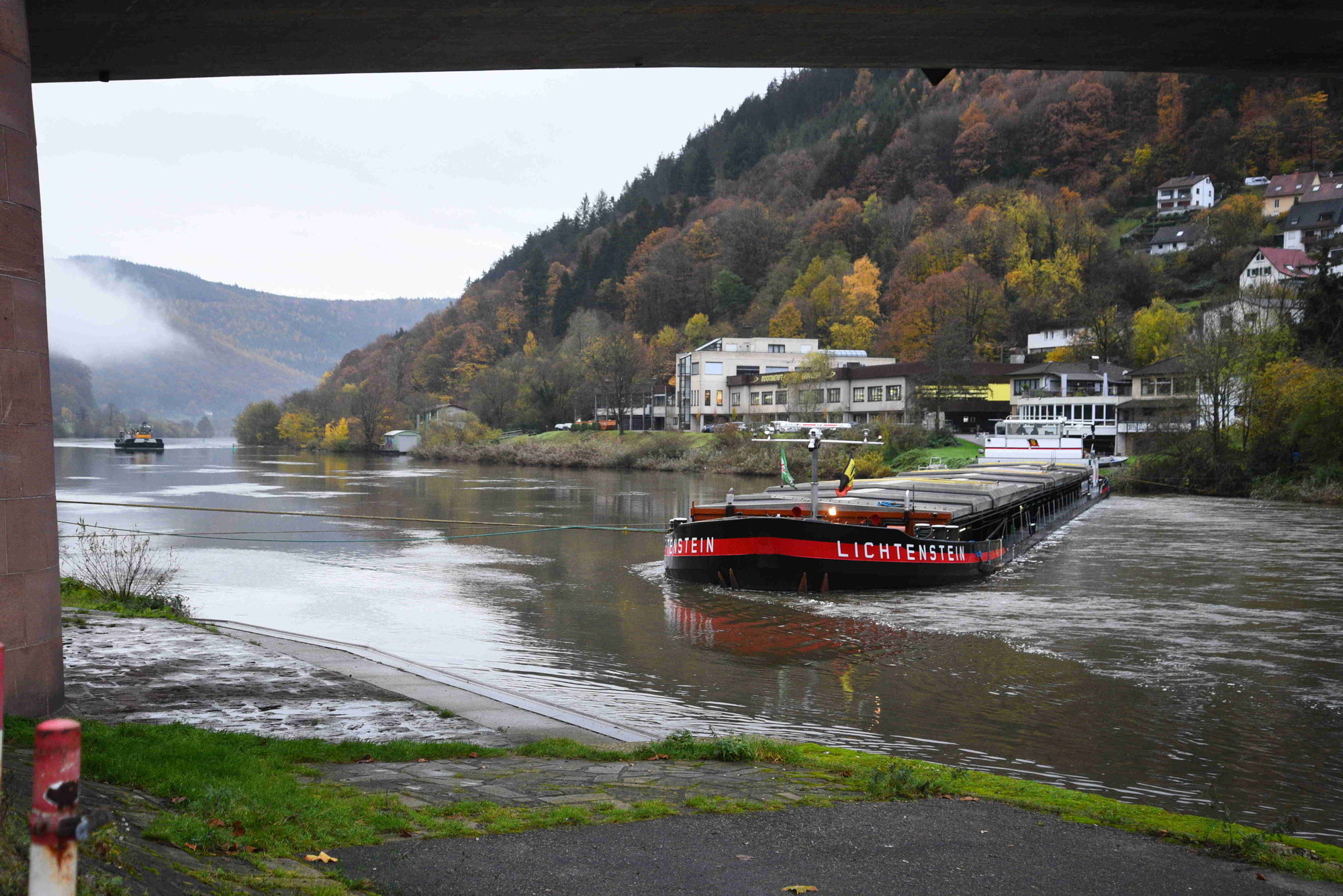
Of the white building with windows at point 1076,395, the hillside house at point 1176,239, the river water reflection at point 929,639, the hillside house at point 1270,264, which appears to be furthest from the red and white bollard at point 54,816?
the hillside house at point 1176,239

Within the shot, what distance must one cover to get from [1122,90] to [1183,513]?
137 metres

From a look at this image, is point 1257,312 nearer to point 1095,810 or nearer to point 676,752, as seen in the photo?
point 1095,810

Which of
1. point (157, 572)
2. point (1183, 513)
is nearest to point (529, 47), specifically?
point (157, 572)

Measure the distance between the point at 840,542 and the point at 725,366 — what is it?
89.8 m

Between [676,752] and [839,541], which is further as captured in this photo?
[839,541]

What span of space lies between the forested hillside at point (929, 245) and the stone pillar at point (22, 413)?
8401 centimetres

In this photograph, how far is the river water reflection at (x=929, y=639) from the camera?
487 inches

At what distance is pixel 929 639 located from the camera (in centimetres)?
1939

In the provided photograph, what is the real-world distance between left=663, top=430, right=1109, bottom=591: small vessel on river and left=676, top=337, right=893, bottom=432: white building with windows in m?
79.8

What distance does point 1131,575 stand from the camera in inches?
1108

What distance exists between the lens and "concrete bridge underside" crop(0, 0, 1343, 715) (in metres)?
9.05

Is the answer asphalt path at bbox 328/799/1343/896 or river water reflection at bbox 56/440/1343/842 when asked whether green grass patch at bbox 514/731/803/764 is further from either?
river water reflection at bbox 56/440/1343/842

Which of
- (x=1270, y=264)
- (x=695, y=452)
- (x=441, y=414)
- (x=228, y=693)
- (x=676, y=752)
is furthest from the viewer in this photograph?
(x=441, y=414)

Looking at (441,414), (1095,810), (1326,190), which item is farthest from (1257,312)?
(441,414)
